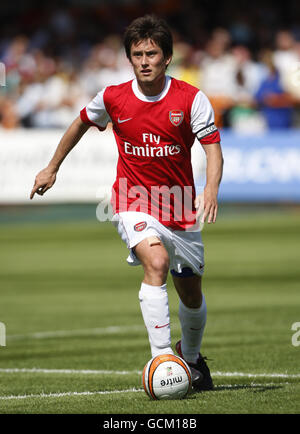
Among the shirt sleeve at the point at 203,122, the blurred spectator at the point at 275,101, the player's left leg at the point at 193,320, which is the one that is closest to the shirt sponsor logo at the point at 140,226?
the player's left leg at the point at 193,320

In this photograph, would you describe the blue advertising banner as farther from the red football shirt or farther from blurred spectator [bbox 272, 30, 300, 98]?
the red football shirt

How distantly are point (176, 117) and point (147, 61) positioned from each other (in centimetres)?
44

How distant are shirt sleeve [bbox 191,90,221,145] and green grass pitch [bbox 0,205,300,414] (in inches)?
68.7

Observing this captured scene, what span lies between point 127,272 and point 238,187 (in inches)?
260

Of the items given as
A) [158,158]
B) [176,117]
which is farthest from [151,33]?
[158,158]

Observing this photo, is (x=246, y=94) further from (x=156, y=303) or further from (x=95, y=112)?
(x=156, y=303)

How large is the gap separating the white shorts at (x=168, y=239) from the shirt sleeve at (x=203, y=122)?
0.67m

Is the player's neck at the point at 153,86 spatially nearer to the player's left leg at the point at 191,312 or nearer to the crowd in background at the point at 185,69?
the player's left leg at the point at 191,312

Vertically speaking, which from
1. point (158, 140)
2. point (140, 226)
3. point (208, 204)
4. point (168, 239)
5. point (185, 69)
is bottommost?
point (168, 239)

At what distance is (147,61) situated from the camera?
691 centimetres

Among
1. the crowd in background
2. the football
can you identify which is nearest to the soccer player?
the football

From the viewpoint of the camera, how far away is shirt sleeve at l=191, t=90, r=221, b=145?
6926 millimetres

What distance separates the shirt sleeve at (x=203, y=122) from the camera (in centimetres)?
693

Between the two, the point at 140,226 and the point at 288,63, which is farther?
the point at 288,63
